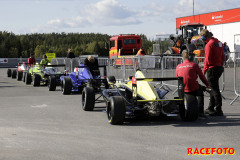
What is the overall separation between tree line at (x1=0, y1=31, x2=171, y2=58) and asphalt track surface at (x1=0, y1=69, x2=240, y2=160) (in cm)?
4619

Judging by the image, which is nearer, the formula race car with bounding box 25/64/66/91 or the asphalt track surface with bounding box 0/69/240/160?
the asphalt track surface with bounding box 0/69/240/160

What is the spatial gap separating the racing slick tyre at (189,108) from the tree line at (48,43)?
46.7 m

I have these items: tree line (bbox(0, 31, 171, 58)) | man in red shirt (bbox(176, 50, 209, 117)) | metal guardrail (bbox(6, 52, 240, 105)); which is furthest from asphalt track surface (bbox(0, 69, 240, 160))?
tree line (bbox(0, 31, 171, 58))

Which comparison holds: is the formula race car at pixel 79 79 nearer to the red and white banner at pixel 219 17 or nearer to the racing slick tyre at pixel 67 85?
the racing slick tyre at pixel 67 85

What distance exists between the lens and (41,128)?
8281 millimetres

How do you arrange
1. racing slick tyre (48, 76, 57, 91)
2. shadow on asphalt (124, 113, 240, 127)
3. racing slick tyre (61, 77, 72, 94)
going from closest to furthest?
shadow on asphalt (124, 113, 240, 127), racing slick tyre (61, 77, 72, 94), racing slick tyre (48, 76, 57, 91)

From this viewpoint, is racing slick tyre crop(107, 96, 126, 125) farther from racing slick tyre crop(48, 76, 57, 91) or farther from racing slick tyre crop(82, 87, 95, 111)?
racing slick tyre crop(48, 76, 57, 91)

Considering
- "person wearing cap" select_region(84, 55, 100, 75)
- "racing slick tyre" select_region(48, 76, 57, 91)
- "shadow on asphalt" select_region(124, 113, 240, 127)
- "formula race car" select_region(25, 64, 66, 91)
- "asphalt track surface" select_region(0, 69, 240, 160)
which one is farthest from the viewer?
"formula race car" select_region(25, 64, 66, 91)

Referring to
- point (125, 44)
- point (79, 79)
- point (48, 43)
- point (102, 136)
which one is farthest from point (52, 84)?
point (48, 43)

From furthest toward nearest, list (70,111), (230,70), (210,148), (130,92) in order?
(230,70) < (70,111) < (130,92) < (210,148)

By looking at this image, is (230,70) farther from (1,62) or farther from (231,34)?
(1,62)

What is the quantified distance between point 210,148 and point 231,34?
3376 centimetres

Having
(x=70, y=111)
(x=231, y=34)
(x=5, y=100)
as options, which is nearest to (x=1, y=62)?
(x=231, y=34)

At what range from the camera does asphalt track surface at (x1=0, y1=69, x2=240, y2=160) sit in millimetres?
6073
